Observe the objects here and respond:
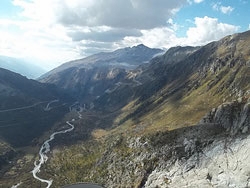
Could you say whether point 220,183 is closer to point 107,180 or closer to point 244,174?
point 244,174

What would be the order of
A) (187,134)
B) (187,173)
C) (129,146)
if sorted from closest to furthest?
(187,173), (187,134), (129,146)

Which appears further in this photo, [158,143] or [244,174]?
[158,143]

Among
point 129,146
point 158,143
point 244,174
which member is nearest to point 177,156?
point 158,143

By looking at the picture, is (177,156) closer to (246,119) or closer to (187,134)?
→ (187,134)

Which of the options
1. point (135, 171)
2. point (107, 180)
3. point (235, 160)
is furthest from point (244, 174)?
point (107, 180)

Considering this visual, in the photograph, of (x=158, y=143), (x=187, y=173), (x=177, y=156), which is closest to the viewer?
(x=187, y=173)

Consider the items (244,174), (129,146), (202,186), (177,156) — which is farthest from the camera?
(129,146)

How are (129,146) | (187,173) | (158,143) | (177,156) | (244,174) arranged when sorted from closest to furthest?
(244,174) → (187,173) → (177,156) → (158,143) → (129,146)

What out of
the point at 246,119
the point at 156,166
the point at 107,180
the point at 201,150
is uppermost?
the point at 246,119

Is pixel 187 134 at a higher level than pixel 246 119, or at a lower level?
lower
